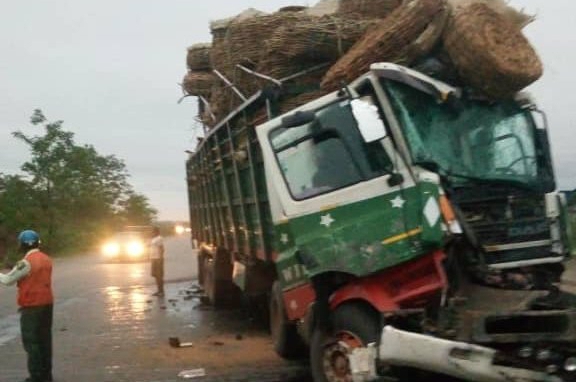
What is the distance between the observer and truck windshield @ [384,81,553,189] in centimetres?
535

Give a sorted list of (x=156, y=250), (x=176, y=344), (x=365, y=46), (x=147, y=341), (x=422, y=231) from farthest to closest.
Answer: (x=156, y=250), (x=147, y=341), (x=176, y=344), (x=365, y=46), (x=422, y=231)

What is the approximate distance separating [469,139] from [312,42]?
6.11 feet

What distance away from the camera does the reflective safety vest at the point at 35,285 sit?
7462mm

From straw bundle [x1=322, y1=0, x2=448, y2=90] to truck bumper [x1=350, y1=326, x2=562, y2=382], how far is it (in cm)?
215

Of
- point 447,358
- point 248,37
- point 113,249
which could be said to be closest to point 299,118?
point 447,358

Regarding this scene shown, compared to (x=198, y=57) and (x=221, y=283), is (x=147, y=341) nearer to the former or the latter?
(x=221, y=283)

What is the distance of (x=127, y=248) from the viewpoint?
31.0 meters

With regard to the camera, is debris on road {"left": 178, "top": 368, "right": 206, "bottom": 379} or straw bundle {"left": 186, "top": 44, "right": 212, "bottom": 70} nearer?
debris on road {"left": 178, "top": 368, "right": 206, "bottom": 379}

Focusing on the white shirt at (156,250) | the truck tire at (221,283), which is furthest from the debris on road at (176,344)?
the white shirt at (156,250)

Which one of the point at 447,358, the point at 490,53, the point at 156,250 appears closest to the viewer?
the point at 447,358

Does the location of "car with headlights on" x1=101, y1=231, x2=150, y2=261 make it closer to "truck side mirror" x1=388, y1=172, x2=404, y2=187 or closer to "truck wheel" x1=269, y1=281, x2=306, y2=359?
"truck wheel" x1=269, y1=281, x2=306, y2=359

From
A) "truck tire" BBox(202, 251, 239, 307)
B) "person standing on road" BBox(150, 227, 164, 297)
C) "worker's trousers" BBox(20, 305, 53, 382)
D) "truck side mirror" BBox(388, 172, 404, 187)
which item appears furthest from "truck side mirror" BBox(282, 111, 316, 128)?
"person standing on road" BBox(150, 227, 164, 297)

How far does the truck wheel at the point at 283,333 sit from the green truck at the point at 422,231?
1.15 meters

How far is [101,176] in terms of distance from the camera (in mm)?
58719
